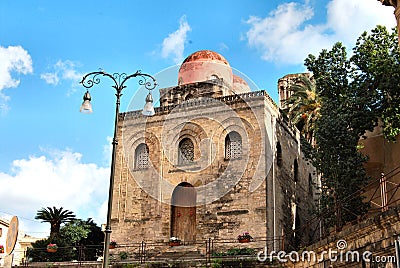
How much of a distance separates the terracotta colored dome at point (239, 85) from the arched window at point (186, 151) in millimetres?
3968

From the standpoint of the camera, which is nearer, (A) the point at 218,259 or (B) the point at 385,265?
(B) the point at 385,265

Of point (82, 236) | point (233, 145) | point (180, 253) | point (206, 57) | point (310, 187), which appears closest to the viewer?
point (180, 253)

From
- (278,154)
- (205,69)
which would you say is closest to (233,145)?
(278,154)

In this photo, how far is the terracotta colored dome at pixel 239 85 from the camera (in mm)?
29297

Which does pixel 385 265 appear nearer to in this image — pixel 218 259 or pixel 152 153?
pixel 218 259

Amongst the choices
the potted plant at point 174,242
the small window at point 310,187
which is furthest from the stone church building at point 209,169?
the small window at point 310,187

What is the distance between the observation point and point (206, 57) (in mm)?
30031

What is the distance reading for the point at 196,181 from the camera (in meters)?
26.1

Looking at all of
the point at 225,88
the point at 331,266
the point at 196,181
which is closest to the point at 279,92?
the point at 225,88

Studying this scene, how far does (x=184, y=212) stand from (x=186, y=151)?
2.97 metres

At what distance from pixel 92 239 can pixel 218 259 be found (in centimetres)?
1287

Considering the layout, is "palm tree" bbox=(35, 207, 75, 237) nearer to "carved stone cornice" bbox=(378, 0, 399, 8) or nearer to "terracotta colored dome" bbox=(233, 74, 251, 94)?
"terracotta colored dome" bbox=(233, 74, 251, 94)

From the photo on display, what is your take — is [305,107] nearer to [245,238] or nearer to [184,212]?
[184,212]

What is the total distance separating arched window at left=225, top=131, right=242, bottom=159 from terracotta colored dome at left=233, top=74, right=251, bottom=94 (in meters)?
3.55
